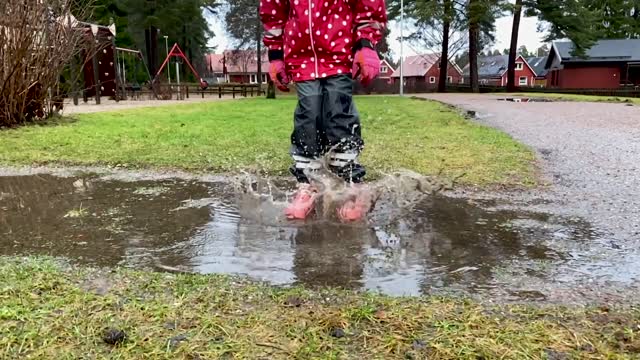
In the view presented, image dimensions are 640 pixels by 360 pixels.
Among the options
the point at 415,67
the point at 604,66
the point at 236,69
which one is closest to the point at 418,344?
the point at 604,66

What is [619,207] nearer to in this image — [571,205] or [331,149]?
[571,205]

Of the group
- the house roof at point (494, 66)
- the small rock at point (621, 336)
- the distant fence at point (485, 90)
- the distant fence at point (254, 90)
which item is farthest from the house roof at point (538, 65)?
the small rock at point (621, 336)

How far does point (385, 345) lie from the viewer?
1.68 m

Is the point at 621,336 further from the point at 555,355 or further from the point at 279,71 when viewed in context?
the point at 279,71

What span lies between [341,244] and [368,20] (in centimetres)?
135

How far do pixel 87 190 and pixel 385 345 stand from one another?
3128 mm

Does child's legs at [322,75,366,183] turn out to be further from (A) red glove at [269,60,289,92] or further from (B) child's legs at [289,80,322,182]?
(A) red glove at [269,60,289,92]

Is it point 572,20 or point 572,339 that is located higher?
point 572,20

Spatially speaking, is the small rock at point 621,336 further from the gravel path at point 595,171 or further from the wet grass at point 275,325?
the gravel path at point 595,171

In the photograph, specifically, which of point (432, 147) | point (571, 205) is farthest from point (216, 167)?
point (571, 205)

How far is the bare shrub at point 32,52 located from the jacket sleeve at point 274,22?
6.35 m

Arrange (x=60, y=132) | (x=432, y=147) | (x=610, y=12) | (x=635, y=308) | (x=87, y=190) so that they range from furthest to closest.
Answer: (x=610, y=12), (x=60, y=132), (x=432, y=147), (x=87, y=190), (x=635, y=308)

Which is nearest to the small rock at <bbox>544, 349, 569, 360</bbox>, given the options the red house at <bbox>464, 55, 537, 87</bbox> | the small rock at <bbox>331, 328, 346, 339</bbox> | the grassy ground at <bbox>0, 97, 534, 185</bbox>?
the small rock at <bbox>331, 328, 346, 339</bbox>

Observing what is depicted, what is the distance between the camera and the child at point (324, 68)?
129 inches
